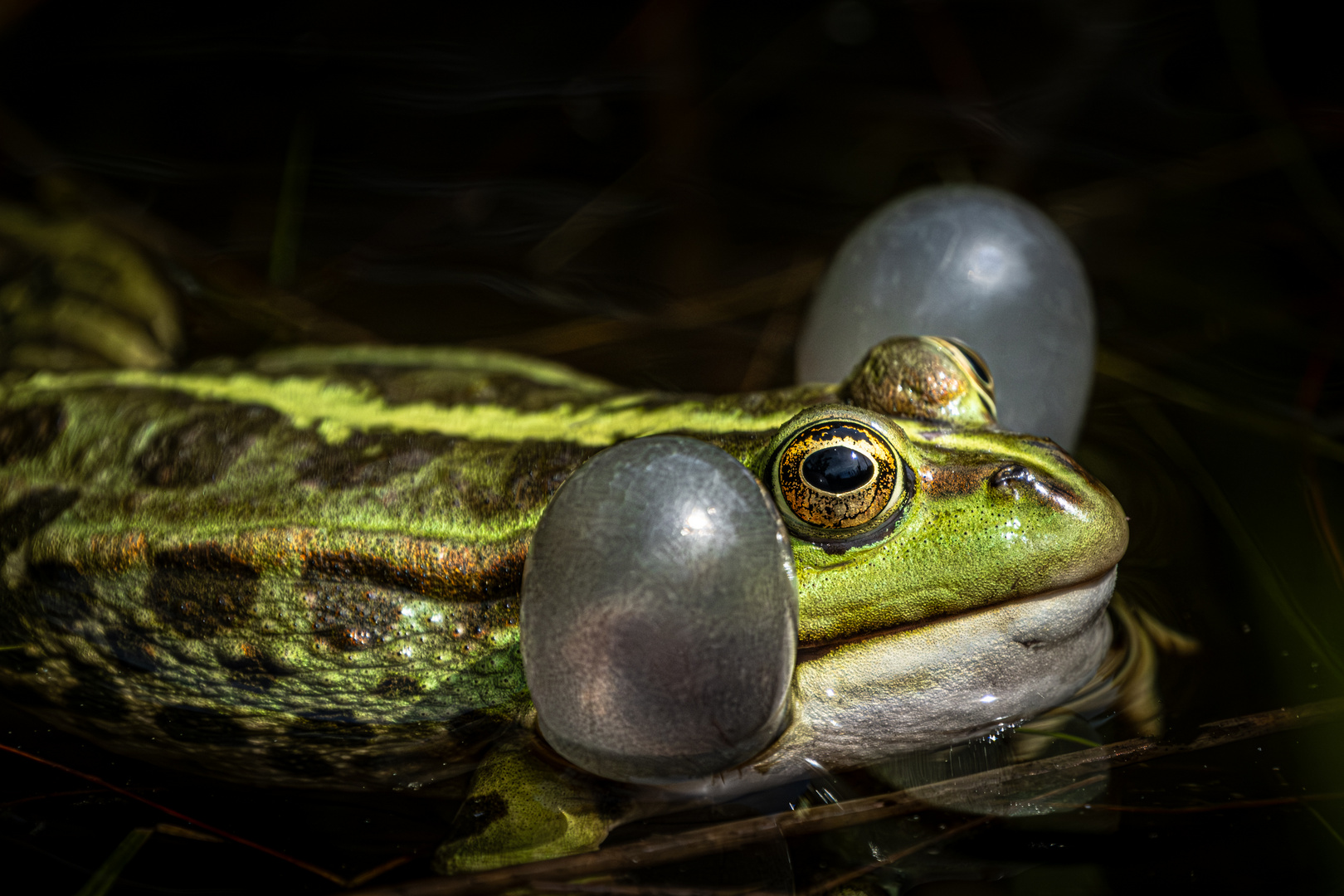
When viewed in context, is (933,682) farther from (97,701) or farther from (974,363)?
(97,701)

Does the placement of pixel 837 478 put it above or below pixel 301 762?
above

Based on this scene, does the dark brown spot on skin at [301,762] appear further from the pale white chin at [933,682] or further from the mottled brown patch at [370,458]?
the pale white chin at [933,682]

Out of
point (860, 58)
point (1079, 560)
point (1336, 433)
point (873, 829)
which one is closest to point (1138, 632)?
point (1079, 560)

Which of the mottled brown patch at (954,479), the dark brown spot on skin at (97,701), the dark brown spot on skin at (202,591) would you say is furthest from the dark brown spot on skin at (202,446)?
the mottled brown patch at (954,479)

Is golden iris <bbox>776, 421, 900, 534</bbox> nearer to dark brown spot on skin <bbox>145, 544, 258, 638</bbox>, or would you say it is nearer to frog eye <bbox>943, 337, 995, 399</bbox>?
frog eye <bbox>943, 337, 995, 399</bbox>

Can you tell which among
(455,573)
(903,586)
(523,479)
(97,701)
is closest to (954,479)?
(903,586)

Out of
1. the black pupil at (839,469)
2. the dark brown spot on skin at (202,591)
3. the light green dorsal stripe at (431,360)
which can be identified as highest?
the light green dorsal stripe at (431,360)

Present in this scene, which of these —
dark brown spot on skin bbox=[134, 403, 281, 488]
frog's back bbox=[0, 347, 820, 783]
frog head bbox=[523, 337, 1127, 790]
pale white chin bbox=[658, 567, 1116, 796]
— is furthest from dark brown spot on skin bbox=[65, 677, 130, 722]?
pale white chin bbox=[658, 567, 1116, 796]
